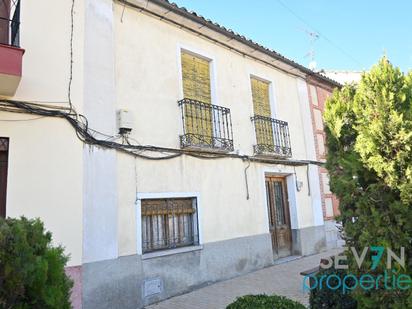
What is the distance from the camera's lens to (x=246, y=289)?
640 centimetres

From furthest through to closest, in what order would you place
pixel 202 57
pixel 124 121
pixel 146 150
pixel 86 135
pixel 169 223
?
pixel 202 57 → pixel 169 223 → pixel 146 150 → pixel 124 121 → pixel 86 135

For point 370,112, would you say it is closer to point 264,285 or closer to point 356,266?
point 356,266

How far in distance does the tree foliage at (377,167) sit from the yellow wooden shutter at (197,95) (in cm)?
385

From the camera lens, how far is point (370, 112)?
3555 millimetres

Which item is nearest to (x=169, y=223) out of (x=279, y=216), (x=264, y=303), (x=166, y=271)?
(x=166, y=271)

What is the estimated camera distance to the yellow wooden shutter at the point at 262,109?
902cm

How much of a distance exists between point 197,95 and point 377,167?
499 centimetres

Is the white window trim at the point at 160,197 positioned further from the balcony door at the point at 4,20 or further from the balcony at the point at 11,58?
the balcony door at the point at 4,20

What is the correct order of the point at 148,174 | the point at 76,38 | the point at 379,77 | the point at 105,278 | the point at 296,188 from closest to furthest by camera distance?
the point at 379,77 → the point at 105,278 → the point at 76,38 → the point at 148,174 → the point at 296,188

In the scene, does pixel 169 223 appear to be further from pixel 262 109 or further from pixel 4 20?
pixel 262 109

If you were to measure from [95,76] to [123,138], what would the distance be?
3.82ft

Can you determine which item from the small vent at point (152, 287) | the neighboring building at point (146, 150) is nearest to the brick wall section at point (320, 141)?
the neighboring building at point (146, 150)

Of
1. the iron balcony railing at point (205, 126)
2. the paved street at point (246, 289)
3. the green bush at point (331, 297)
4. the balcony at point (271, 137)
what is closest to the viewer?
the green bush at point (331, 297)

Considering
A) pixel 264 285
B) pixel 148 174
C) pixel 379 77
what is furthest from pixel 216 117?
pixel 379 77
